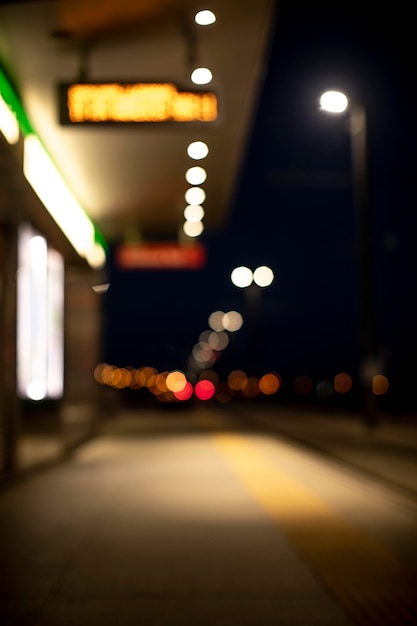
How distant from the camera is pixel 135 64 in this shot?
15.8 m

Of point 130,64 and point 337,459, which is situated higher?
point 130,64

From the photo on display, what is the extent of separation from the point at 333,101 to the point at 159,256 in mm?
8044

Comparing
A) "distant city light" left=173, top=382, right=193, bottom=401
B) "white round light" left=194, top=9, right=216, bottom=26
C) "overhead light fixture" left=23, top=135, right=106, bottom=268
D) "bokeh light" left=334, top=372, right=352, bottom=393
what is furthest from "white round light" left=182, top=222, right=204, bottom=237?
"bokeh light" left=334, top=372, right=352, bottom=393

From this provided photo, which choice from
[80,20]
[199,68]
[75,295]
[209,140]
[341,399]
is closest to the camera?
[80,20]

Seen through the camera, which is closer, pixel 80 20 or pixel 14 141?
pixel 80 20

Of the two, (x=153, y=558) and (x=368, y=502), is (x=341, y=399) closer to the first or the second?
(x=368, y=502)

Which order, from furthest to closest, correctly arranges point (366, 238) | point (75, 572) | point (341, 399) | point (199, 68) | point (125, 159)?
1. point (341, 399)
2. point (366, 238)
3. point (125, 159)
4. point (199, 68)
5. point (75, 572)

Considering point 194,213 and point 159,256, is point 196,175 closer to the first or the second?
point 159,256

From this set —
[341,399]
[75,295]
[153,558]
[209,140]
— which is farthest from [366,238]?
[341,399]

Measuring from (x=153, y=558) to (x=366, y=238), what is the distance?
778 inches

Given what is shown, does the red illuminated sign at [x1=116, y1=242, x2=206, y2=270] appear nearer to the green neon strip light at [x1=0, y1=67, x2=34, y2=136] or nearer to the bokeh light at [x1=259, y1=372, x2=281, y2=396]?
the green neon strip light at [x1=0, y1=67, x2=34, y2=136]

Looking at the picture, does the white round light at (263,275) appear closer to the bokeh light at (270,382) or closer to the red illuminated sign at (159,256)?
the red illuminated sign at (159,256)

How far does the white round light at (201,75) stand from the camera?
51.0ft

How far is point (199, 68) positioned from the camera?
15477mm
